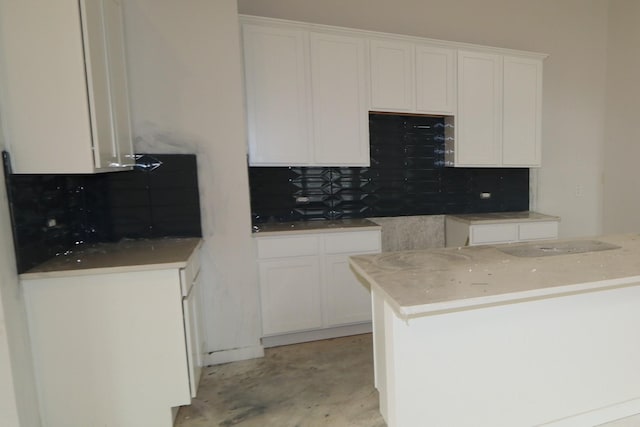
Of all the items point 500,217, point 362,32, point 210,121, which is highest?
point 362,32

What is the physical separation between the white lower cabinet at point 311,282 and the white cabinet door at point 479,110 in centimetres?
131

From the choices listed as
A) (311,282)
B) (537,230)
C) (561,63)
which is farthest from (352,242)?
(561,63)

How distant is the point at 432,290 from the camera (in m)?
1.20

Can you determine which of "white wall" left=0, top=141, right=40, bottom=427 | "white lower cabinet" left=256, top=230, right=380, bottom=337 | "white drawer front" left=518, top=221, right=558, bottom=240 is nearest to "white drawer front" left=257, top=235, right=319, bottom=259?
"white lower cabinet" left=256, top=230, right=380, bottom=337

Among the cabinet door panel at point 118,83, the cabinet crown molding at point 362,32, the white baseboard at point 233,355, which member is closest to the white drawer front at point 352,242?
the white baseboard at point 233,355

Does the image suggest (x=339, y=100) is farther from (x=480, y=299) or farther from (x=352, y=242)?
(x=480, y=299)

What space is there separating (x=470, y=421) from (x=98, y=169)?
2070mm

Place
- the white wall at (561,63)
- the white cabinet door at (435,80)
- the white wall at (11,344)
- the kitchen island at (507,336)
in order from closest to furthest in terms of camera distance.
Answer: the kitchen island at (507,336)
the white wall at (11,344)
the white cabinet door at (435,80)
the white wall at (561,63)

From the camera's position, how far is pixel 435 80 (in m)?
2.99

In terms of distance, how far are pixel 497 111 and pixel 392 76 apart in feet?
3.79

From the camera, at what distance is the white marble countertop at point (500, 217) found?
311 cm

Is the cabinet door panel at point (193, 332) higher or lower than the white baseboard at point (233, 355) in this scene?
higher

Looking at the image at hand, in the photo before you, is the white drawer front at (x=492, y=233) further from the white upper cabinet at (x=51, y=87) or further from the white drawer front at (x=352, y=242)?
the white upper cabinet at (x=51, y=87)

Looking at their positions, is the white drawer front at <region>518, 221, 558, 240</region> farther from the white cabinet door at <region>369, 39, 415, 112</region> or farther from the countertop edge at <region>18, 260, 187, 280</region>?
the countertop edge at <region>18, 260, 187, 280</region>
